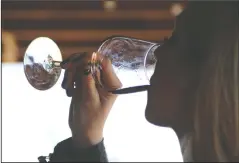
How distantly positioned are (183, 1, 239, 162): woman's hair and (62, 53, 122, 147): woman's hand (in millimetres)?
156

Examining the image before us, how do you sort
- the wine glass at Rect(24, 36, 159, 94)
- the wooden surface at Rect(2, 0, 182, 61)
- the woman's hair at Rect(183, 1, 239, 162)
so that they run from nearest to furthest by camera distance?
the woman's hair at Rect(183, 1, 239, 162), the wine glass at Rect(24, 36, 159, 94), the wooden surface at Rect(2, 0, 182, 61)

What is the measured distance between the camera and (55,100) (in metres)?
0.87

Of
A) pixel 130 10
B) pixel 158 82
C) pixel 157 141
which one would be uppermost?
pixel 130 10

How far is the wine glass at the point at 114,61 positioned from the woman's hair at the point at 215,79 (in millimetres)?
93

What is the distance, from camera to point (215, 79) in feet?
2.28

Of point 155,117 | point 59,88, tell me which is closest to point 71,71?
point 59,88

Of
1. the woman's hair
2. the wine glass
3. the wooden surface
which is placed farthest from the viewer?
the wooden surface

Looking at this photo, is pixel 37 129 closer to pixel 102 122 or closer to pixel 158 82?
pixel 102 122

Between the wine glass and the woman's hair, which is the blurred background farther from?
the woman's hair

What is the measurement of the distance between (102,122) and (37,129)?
0.16m

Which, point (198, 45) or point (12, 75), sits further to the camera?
point (12, 75)

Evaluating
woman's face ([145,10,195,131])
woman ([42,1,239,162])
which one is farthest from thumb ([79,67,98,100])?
woman's face ([145,10,195,131])

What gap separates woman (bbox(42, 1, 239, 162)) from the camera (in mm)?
694

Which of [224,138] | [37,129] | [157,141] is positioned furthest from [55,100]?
[224,138]
